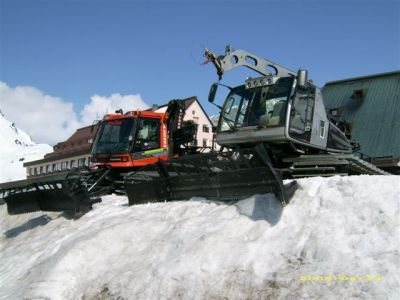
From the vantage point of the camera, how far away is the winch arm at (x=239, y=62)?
908cm

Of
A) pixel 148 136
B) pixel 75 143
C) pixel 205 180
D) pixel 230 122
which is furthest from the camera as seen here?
pixel 75 143

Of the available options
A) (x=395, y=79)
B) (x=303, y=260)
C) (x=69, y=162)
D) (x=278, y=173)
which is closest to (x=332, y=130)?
(x=278, y=173)

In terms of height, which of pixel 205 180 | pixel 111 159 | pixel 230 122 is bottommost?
pixel 205 180

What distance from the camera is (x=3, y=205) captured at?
1445 centimetres

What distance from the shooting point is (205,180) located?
25.3 feet

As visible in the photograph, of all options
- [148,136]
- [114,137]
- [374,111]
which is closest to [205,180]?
[148,136]

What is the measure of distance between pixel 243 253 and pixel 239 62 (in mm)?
5578

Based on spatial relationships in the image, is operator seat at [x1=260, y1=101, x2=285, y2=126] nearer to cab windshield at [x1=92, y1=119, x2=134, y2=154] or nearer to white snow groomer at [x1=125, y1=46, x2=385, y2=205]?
white snow groomer at [x1=125, y1=46, x2=385, y2=205]

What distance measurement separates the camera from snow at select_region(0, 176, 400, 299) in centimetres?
426

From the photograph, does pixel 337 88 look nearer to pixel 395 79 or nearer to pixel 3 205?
pixel 395 79

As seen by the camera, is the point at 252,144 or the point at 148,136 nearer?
the point at 252,144

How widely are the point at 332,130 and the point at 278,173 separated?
167 inches

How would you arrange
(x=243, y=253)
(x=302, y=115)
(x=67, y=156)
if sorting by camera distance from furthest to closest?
1. (x=67, y=156)
2. (x=302, y=115)
3. (x=243, y=253)

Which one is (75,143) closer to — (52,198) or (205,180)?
(52,198)
